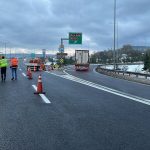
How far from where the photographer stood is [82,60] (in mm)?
63531

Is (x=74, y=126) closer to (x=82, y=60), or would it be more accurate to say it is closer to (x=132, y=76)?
(x=132, y=76)

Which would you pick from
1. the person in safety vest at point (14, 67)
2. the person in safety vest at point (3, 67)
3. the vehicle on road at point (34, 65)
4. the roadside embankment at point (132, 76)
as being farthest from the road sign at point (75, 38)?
the person in safety vest at point (3, 67)

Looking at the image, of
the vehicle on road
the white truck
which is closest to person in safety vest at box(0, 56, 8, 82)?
the vehicle on road

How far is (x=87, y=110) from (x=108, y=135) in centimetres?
413

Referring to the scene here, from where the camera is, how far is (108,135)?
331 inches

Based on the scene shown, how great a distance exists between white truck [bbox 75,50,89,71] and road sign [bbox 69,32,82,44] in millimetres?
7750

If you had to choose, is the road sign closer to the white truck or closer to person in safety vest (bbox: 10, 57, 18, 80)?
the white truck

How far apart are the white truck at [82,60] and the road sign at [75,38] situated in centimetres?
775

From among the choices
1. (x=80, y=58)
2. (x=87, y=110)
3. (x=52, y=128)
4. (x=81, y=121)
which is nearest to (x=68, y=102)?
(x=87, y=110)

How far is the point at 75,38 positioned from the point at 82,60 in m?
9.38

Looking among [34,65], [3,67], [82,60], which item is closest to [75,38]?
[82,60]

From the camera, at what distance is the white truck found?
206 feet

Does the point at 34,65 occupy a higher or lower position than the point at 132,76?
higher

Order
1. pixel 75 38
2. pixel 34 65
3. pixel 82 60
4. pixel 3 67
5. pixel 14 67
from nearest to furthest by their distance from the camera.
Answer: pixel 3 67
pixel 14 67
pixel 34 65
pixel 82 60
pixel 75 38
